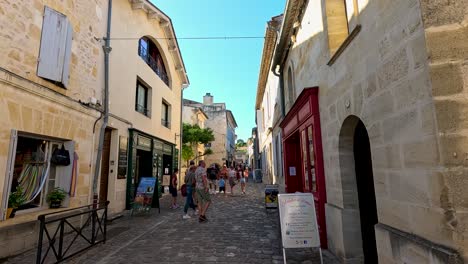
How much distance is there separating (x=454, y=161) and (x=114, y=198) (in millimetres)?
8470

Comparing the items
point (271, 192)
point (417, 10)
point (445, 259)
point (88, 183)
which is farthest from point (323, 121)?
point (88, 183)

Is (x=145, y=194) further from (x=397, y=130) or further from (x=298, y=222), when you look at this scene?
(x=397, y=130)

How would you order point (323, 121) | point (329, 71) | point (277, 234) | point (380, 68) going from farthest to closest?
1. point (277, 234)
2. point (323, 121)
3. point (329, 71)
4. point (380, 68)

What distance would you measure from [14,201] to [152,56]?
9.19m

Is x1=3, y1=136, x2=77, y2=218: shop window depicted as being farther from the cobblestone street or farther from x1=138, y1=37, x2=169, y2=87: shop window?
x1=138, y1=37, x2=169, y2=87: shop window

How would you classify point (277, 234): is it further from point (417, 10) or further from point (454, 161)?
point (417, 10)

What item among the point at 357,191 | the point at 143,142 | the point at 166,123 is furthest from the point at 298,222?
the point at 166,123

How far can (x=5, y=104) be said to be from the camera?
175 inches

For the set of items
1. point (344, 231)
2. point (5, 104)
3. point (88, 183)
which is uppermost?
point (5, 104)

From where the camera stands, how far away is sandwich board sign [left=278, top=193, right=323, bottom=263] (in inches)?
153

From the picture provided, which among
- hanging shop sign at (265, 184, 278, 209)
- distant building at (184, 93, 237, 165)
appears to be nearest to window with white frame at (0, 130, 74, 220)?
hanging shop sign at (265, 184, 278, 209)

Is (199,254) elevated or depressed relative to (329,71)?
depressed

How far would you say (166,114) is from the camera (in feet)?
48.0

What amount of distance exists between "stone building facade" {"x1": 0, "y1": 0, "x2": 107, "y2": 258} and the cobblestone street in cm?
128
